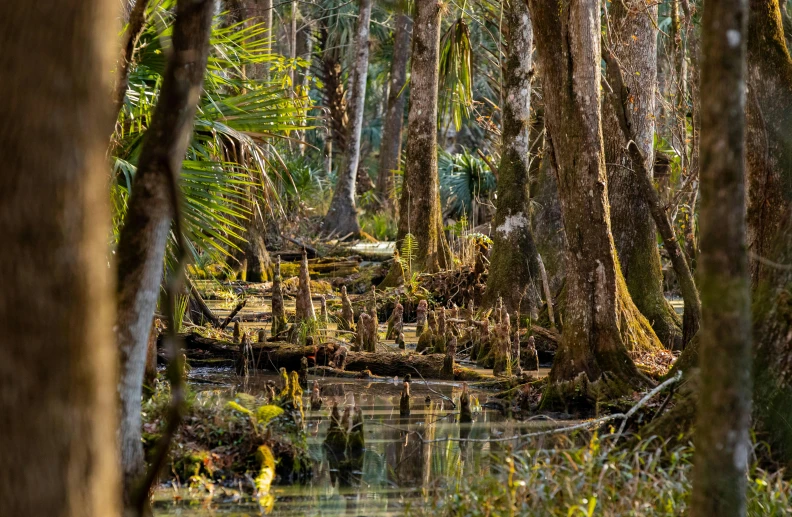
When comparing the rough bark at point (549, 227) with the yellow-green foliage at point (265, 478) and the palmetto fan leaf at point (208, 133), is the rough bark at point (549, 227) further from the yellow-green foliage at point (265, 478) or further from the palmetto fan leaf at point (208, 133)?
the yellow-green foliage at point (265, 478)

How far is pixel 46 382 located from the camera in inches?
83.7

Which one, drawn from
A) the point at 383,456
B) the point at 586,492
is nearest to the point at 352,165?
the point at 383,456

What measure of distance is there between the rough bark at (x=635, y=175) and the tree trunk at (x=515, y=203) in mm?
1240

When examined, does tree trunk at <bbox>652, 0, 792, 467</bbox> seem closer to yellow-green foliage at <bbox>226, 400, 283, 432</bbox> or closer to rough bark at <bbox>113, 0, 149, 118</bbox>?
yellow-green foliage at <bbox>226, 400, 283, 432</bbox>

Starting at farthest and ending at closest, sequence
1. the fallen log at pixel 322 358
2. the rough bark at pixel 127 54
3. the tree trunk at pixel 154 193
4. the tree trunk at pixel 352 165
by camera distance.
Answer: the tree trunk at pixel 352 165 < the fallen log at pixel 322 358 < the rough bark at pixel 127 54 < the tree trunk at pixel 154 193

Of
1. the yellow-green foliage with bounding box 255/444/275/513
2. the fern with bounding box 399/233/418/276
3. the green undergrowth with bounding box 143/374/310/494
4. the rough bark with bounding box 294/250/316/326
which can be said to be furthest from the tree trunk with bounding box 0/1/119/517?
the fern with bounding box 399/233/418/276

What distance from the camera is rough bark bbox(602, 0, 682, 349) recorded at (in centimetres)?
1081

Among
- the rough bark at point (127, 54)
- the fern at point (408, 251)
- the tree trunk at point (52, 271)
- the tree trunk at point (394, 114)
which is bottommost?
the tree trunk at point (52, 271)

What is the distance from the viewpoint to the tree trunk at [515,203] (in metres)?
12.1

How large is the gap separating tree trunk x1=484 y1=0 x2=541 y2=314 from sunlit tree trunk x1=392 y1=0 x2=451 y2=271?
2.84m

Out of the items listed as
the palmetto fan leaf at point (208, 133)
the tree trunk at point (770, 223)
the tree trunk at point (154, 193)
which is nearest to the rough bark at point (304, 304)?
the palmetto fan leaf at point (208, 133)

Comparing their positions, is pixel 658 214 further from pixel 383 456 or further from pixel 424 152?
pixel 424 152

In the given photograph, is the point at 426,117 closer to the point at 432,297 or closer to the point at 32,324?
the point at 432,297

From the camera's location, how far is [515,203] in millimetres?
12203
